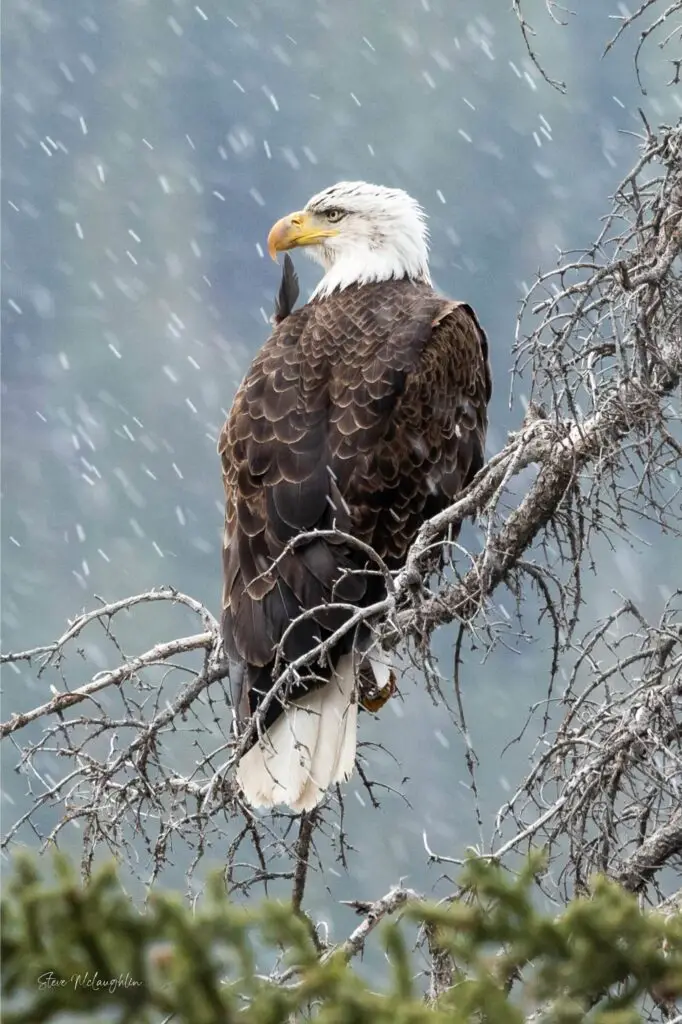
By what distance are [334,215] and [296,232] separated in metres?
0.19

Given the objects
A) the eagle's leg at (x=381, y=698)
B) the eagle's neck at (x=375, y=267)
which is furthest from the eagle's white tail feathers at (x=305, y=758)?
the eagle's neck at (x=375, y=267)

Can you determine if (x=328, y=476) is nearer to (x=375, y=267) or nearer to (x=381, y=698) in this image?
(x=381, y=698)

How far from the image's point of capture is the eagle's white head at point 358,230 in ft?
21.4

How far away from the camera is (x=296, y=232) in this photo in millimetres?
6727

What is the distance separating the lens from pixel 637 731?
3965mm

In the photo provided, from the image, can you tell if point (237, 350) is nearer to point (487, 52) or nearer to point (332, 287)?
point (487, 52)

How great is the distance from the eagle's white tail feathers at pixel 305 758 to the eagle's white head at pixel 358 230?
229 centimetres

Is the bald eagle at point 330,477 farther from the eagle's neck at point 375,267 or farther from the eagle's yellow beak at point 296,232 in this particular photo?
the eagle's yellow beak at point 296,232

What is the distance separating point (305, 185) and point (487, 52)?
2443cm

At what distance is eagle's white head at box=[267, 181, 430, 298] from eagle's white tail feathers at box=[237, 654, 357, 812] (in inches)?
90.1
